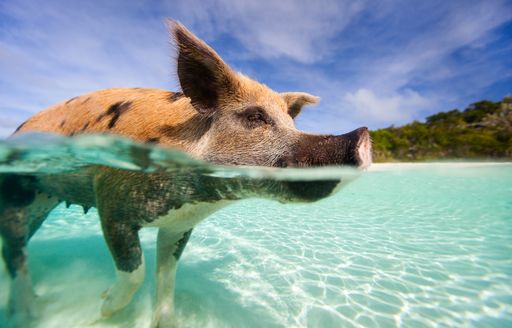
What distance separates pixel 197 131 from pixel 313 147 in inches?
43.3

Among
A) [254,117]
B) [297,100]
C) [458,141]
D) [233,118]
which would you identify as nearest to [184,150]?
[233,118]

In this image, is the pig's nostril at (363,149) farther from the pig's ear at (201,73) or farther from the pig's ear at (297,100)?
the pig's ear at (297,100)

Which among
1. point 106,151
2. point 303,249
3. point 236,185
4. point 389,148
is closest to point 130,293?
point 106,151

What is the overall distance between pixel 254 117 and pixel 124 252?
1.70 meters

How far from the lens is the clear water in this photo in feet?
10.6

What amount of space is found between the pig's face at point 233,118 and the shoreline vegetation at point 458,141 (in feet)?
93.1

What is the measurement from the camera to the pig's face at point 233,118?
83.6 inches

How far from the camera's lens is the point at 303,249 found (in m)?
5.62

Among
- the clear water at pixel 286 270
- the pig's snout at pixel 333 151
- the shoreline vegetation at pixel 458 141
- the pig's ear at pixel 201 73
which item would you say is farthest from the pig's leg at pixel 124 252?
the shoreline vegetation at pixel 458 141

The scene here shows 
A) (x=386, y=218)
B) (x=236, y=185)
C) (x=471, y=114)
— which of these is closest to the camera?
(x=236, y=185)

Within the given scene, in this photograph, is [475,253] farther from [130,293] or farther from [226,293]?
[130,293]

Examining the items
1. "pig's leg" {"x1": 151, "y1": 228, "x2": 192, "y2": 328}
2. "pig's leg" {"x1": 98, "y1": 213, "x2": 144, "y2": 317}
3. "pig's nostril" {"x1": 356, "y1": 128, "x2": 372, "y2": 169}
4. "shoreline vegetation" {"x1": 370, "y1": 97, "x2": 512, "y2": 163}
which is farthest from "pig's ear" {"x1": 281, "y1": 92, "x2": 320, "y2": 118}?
"shoreline vegetation" {"x1": 370, "y1": 97, "x2": 512, "y2": 163}

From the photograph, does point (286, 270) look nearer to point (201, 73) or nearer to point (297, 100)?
point (297, 100)

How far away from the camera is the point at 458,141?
109 ft
